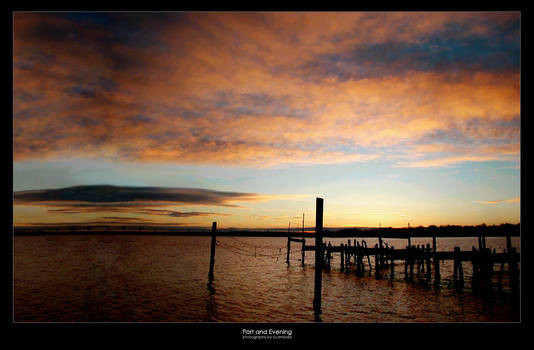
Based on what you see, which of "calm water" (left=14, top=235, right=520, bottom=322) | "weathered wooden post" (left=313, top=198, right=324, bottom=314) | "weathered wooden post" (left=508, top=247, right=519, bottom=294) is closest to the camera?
"weathered wooden post" (left=313, top=198, right=324, bottom=314)

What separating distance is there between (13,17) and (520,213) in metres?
10.4

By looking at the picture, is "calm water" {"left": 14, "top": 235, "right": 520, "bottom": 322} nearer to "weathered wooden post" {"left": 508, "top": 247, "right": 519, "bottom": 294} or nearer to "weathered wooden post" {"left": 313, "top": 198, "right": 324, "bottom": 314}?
"weathered wooden post" {"left": 508, "top": 247, "right": 519, "bottom": 294}

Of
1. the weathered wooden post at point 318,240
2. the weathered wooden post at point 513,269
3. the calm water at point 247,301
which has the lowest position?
the calm water at point 247,301

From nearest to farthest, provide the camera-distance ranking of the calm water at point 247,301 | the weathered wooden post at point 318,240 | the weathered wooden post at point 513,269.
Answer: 1. the weathered wooden post at point 318,240
2. the calm water at point 247,301
3. the weathered wooden post at point 513,269

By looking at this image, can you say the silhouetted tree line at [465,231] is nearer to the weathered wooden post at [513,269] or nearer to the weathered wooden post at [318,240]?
the weathered wooden post at [513,269]

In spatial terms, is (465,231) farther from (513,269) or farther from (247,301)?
(247,301)

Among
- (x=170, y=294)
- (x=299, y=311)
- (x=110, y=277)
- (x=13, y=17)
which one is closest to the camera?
(x=13, y=17)

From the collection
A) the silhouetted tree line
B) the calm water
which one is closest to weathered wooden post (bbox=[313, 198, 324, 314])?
the calm water

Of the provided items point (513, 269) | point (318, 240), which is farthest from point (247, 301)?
point (513, 269)

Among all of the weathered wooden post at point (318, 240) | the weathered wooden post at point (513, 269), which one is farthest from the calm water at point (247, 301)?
the weathered wooden post at point (318, 240)
